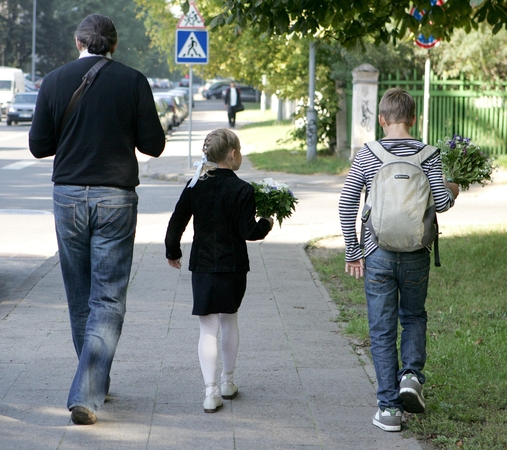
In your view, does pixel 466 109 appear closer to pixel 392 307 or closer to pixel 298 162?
pixel 298 162

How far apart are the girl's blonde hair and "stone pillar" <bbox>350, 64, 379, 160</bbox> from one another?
1596 centimetres

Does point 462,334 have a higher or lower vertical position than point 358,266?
lower

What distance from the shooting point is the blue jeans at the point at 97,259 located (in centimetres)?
434

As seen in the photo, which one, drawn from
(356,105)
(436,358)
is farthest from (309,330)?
(356,105)

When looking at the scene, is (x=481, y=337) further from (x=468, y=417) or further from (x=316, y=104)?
(x=316, y=104)

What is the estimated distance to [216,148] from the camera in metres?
4.59

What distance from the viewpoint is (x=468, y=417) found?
4504 millimetres

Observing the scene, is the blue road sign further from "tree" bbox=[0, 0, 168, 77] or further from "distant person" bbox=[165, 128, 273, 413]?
"tree" bbox=[0, 0, 168, 77]

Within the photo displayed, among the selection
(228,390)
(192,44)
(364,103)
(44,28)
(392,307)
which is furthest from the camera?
(44,28)

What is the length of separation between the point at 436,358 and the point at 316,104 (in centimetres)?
1806

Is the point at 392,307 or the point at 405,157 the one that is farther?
the point at 392,307

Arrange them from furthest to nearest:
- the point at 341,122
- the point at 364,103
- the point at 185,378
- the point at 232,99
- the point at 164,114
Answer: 1. the point at 232,99
2. the point at 164,114
3. the point at 341,122
4. the point at 364,103
5. the point at 185,378

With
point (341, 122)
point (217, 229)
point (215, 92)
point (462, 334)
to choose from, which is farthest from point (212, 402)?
point (215, 92)

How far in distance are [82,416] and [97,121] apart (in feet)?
4.87
